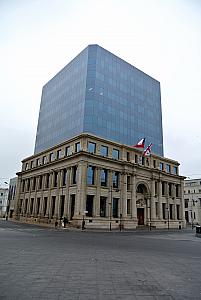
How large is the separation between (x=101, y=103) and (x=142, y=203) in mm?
28640

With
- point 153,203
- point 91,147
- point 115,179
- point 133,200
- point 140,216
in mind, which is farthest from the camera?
point 153,203

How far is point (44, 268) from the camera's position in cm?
900

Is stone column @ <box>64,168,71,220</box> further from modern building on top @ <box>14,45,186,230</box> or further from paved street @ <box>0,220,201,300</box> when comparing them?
paved street @ <box>0,220,201,300</box>

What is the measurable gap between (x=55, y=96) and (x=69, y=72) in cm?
1051

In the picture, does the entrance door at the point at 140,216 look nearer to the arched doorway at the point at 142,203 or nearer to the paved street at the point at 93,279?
the arched doorway at the point at 142,203

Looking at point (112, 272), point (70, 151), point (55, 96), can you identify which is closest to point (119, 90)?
point (55, 96)

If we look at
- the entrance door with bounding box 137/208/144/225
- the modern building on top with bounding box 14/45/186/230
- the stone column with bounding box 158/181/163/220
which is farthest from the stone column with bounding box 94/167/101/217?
the stone column with bounding box 158/181/163/220

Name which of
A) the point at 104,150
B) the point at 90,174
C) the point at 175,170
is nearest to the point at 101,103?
the point at 104,150

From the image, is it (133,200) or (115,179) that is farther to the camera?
(133,200)

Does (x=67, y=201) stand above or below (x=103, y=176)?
below

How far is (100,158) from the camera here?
44875 mm

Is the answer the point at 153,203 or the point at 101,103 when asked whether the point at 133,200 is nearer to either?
the point at 153,203

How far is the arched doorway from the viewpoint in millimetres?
53188

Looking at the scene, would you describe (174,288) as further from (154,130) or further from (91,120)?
(154,130)
